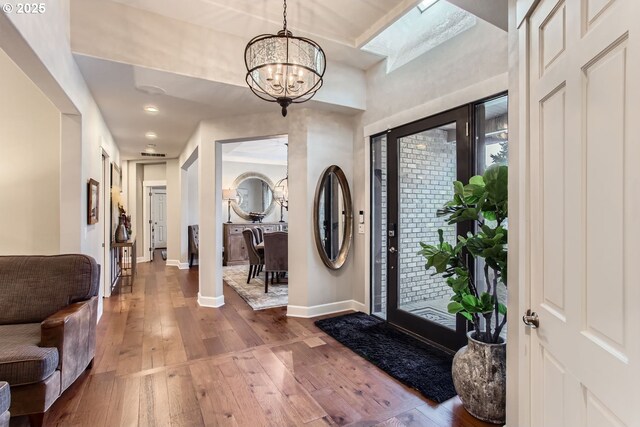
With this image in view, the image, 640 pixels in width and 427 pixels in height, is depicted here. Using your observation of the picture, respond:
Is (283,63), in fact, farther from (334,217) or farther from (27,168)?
(27,168)

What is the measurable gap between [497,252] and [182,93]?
3.32 m

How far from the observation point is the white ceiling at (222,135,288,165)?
7.01 m

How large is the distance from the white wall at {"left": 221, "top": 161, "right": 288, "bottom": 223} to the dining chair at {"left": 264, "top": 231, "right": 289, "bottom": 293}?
356 cm

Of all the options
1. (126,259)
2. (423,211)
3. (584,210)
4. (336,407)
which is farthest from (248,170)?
(584,210)

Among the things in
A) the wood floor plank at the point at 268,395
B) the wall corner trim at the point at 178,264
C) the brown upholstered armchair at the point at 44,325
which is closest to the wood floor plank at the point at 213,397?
the wood floor plank at the point at 268,395

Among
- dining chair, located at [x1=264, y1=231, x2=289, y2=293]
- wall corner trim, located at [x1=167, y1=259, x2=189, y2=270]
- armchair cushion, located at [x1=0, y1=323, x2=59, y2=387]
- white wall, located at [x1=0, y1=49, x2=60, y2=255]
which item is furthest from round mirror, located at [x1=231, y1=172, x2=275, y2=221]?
armchair cushion, located at [x1=0, y1=323, x2=59, y2=387]

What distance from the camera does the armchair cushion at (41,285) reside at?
236 cm

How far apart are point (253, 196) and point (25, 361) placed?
693cm

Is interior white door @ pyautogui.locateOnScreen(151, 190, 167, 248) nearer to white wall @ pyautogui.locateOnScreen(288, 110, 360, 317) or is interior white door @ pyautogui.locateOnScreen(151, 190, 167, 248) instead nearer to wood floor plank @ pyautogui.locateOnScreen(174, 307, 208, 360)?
wood floor plank @ pyautogui.locateOnScreen(174, 307, 208, 360)

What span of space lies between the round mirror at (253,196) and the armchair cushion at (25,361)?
6.35 m

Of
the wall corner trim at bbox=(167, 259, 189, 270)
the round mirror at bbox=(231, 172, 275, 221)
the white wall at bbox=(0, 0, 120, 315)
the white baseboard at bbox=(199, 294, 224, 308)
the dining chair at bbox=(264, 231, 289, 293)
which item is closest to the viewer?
the white wall at bbox=(0, 0, 120, 315)

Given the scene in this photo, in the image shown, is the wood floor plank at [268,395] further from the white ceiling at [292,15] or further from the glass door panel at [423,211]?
the white ceiling at [292,15]

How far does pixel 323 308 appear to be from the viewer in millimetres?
4020

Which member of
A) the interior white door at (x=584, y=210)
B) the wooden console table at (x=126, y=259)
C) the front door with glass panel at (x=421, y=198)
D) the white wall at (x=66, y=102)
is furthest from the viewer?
the wooden console table at (x=126, y=259)
